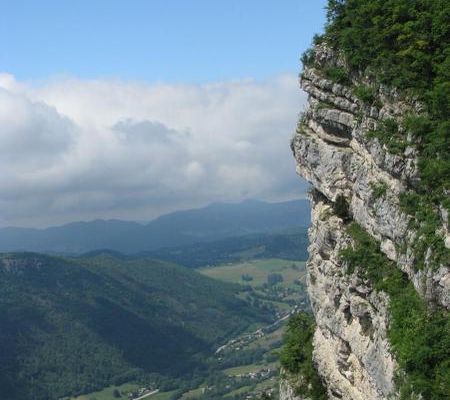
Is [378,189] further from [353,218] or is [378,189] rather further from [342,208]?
[342,208]

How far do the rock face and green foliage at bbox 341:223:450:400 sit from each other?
2.76 ft

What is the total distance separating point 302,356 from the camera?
58.1 m

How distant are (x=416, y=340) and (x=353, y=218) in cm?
1532

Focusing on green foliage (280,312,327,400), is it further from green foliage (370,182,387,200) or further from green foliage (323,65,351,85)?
green foliage (323,65,351,85)

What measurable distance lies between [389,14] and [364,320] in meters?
23.1

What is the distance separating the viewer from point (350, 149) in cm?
4678

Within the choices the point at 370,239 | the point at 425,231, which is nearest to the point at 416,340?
the point at 425,231

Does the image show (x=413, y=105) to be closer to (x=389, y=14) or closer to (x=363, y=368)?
(x=389, y=14)

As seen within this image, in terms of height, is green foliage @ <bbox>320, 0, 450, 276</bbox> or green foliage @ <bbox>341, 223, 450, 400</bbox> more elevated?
green foliage @ <bbox>320, 0, 450, 276</bbox>

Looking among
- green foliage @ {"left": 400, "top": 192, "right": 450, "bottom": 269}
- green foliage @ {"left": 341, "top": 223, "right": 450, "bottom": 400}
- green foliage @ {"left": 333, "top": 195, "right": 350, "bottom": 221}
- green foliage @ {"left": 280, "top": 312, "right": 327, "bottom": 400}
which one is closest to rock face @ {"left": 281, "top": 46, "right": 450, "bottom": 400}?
green foliage @ {"left": 333, "top": 195, "right": 350, "bottom": 221}

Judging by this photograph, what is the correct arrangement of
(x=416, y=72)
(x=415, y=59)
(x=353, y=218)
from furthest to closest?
(x=353, y=218)
(x=415, y=59)
(x=416, y=72)

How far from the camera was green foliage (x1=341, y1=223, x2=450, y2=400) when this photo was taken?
31.9 m

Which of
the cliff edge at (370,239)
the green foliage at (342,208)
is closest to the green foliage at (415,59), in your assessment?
the cliff edge at (370,239)

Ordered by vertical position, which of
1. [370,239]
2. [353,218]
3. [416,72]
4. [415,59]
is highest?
[415,59]
